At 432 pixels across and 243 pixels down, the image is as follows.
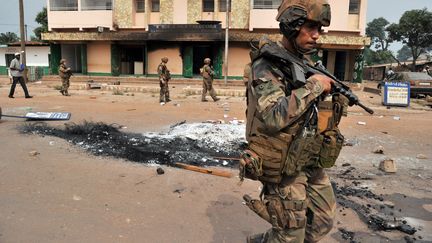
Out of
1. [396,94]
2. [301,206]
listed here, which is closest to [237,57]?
[396,94]

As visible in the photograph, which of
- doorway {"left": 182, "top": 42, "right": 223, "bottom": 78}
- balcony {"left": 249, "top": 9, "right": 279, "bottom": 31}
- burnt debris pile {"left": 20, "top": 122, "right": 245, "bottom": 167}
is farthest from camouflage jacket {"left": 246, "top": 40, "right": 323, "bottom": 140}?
balcony {"left": 249, "top": 9, "right": 279, "bottom": 31}

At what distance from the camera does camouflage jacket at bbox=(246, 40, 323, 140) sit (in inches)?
69.3

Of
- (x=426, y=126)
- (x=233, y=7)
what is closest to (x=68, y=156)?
(x=426, y=126)

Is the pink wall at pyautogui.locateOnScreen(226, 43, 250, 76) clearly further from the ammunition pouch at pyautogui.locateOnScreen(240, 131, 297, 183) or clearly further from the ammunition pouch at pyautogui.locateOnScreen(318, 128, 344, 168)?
the ammunition pouch at pyautogui.locateOnScreen(240, 131, 297, 183)

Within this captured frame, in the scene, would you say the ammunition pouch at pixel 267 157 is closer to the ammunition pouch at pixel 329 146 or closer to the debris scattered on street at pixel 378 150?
the ammunition pouch at pixel 329 146

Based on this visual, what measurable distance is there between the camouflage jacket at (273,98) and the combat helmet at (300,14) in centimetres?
12

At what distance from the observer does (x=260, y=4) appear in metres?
23.7

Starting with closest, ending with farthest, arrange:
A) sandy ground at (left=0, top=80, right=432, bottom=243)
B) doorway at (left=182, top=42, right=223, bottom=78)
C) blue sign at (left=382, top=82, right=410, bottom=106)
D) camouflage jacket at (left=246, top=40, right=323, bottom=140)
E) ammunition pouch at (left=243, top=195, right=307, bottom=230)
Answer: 1. camouflage jacket at (left=246, top=40, right=323, bottom=140)
2. ammunition pouch at (left=243, top=195, right=307, bottom=230)
3. sandy ground at (left=0, top=80, right=432, bottom=243)
4. blue sign at (left=382, top=82, right=410, bottom=106)
5. doorway at (left=182, top=42, right=223, bottom=78)

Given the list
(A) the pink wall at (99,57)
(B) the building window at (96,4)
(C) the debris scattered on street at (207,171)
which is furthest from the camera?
(B) the building window at (96,4)

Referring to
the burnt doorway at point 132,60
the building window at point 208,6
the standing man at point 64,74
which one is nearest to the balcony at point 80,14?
the burnt doorway at point 132,60

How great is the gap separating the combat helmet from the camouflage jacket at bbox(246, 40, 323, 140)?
123 millimetres

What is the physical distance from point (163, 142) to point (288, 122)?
4826 millimetres

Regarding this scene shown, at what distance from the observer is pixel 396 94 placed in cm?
1313

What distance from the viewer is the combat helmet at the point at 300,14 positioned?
6.44ft
